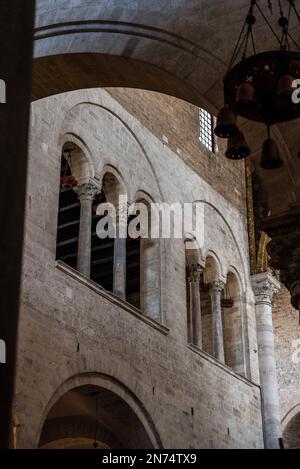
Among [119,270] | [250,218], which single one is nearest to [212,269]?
[250,218]

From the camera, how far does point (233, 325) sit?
1673 cm

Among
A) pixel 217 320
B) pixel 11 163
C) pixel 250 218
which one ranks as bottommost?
pixel 11 163

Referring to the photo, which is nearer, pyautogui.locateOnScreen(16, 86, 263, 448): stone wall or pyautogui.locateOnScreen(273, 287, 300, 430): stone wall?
pyautogui.locateOnScreen(16, 86, 263, 448): stone wall

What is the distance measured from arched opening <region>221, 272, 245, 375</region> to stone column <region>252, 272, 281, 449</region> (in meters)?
0.60

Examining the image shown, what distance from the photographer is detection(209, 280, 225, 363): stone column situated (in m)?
15.5

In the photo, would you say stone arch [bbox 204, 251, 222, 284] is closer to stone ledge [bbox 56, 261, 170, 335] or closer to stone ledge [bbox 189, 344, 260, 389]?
stone ledge [bbox 189, 344, 260, 389]

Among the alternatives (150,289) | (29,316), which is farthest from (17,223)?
(150,289)

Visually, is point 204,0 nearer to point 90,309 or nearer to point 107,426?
point 90,309

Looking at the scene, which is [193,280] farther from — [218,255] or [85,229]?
[85,229]

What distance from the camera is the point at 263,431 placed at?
52.8 feet

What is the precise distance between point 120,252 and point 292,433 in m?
9.70

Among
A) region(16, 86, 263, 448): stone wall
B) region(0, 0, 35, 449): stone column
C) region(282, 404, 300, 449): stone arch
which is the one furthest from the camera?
region(282, 404, 300, 449): stone arch

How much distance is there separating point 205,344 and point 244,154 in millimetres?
11229

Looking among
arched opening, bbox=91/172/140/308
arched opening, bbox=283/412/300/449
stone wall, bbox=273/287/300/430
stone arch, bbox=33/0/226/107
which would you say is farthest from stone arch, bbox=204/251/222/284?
stone arch, bbox=33/0/226/107
